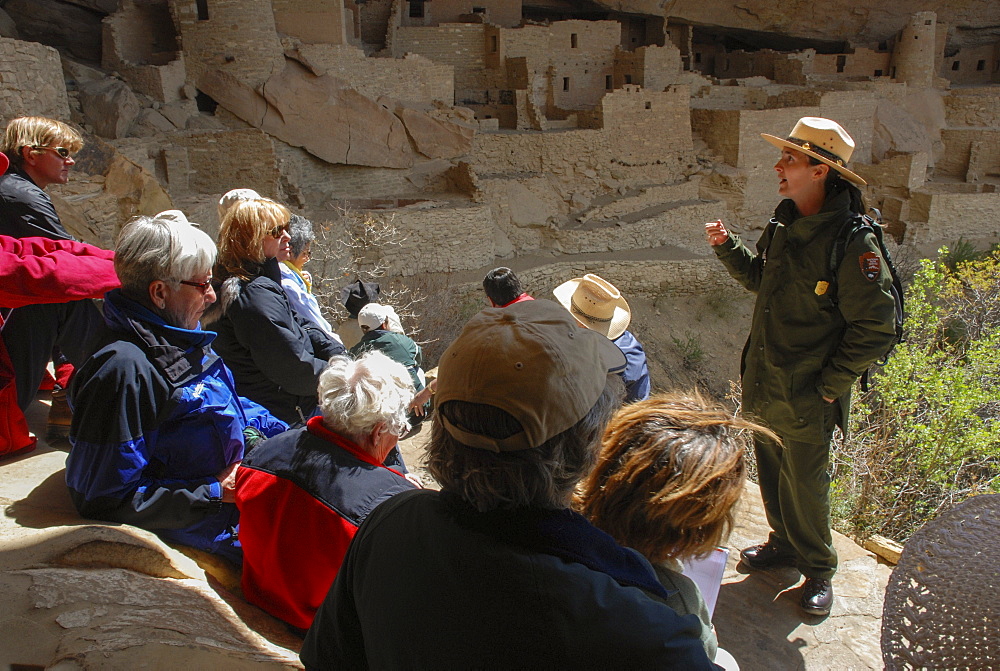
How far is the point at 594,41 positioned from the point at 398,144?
6.01 metres

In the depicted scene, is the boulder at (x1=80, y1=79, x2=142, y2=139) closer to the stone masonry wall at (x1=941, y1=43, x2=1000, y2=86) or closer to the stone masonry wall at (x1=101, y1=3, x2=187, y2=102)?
the stone masonry wall at (x1=101, y1=3, x2=187, y2=102)

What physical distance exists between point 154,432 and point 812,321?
2.28 m

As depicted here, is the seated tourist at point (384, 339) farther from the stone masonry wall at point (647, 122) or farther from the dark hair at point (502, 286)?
the stone masonry wall at point (647, 122)

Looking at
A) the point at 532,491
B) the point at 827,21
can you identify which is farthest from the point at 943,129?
the point at 532,491

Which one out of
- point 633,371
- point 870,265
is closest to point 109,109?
point 633,371

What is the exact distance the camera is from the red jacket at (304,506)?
1.90 meters

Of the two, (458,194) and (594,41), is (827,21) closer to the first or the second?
(594,41)

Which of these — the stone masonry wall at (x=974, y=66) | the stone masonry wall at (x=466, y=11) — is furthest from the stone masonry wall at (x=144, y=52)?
the stone masonry wall at (x=974, y=66)

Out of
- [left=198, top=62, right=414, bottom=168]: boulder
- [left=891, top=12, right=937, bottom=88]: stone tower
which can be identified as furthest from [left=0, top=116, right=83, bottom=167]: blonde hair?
[left=891, top=12, right=937, bottom=88]: stone tower

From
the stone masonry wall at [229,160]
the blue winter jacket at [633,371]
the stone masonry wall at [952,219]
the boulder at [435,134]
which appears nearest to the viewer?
the blue winter jacket at [633,371]

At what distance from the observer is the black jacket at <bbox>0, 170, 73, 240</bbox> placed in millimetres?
3072

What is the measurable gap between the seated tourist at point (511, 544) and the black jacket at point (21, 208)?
9.06 feet

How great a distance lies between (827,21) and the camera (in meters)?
18.1

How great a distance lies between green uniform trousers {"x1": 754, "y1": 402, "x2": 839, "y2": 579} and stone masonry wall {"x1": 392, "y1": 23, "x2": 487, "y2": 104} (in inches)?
533
